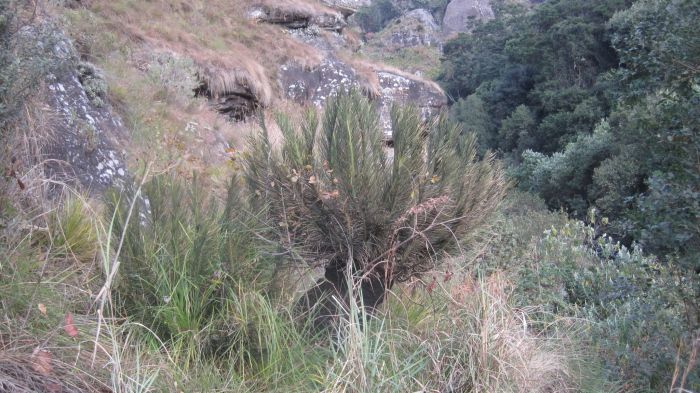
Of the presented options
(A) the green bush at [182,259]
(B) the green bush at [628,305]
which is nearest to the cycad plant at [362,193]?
(A) the green bush at [182,259]

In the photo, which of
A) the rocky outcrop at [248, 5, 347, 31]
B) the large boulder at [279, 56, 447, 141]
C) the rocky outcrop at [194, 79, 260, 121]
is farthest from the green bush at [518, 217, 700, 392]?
the rocky outcrop at [248, 5, 347, 31]

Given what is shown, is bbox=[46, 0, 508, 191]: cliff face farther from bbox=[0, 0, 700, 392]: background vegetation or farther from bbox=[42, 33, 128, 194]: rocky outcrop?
bbox=[0, 0, 700, 392]: background vegetation

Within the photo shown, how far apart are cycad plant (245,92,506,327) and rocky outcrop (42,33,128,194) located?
7.07 ft

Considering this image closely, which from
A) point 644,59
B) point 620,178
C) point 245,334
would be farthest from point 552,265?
point 620,178

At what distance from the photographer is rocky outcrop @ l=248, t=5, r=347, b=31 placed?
17656 mm

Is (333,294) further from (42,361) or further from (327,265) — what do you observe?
(42,361)

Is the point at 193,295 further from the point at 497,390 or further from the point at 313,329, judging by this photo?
the point at 497,390

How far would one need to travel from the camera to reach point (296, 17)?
18.6 m

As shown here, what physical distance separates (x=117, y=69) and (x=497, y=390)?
8672 millimetres

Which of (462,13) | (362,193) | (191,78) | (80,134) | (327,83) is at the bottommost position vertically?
(462,13)

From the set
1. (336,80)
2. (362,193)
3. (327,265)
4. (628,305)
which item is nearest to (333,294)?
(327,265)

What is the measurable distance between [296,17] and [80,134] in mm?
13264

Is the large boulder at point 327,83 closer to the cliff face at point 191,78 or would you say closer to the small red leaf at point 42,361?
the cliff face at point 191,78

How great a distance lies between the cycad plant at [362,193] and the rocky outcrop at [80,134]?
2.15 m
